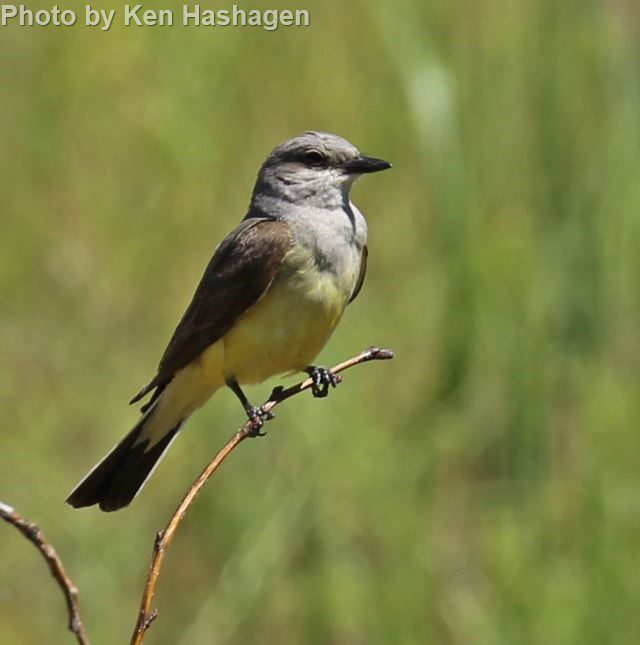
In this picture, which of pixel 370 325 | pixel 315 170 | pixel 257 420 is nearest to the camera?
pixel 257 420

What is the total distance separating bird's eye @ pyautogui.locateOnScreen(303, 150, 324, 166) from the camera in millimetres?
4191

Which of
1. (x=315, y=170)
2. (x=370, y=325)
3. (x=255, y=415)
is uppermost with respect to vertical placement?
(x=315, y=170)

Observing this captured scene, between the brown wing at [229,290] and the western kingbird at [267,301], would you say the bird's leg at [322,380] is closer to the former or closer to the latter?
the western kingbird at [267,301]

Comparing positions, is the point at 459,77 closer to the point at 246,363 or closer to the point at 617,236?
the point at 617,236

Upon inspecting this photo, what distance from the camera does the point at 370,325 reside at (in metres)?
5.48

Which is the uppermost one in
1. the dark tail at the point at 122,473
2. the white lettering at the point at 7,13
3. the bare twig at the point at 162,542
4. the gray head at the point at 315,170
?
the white lettering at the point at 7,13

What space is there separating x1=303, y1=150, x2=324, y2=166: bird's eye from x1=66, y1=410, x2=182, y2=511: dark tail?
86cm

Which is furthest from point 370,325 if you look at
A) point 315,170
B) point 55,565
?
point 55,565

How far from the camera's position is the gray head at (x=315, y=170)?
13.6ft

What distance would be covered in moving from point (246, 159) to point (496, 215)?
3.44 feet

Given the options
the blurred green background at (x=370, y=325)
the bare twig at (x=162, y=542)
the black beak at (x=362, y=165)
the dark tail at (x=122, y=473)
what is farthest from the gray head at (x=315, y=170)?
the bare twig at (x=162, y=542)

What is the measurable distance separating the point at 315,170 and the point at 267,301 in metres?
0.47

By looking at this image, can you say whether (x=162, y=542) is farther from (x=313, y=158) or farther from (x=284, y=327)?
(x=313, y=158)

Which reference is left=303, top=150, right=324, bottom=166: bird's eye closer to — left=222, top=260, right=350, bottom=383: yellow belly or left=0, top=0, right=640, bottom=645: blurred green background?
left=222, top=260, right=350, bottom=383: yellow belly
